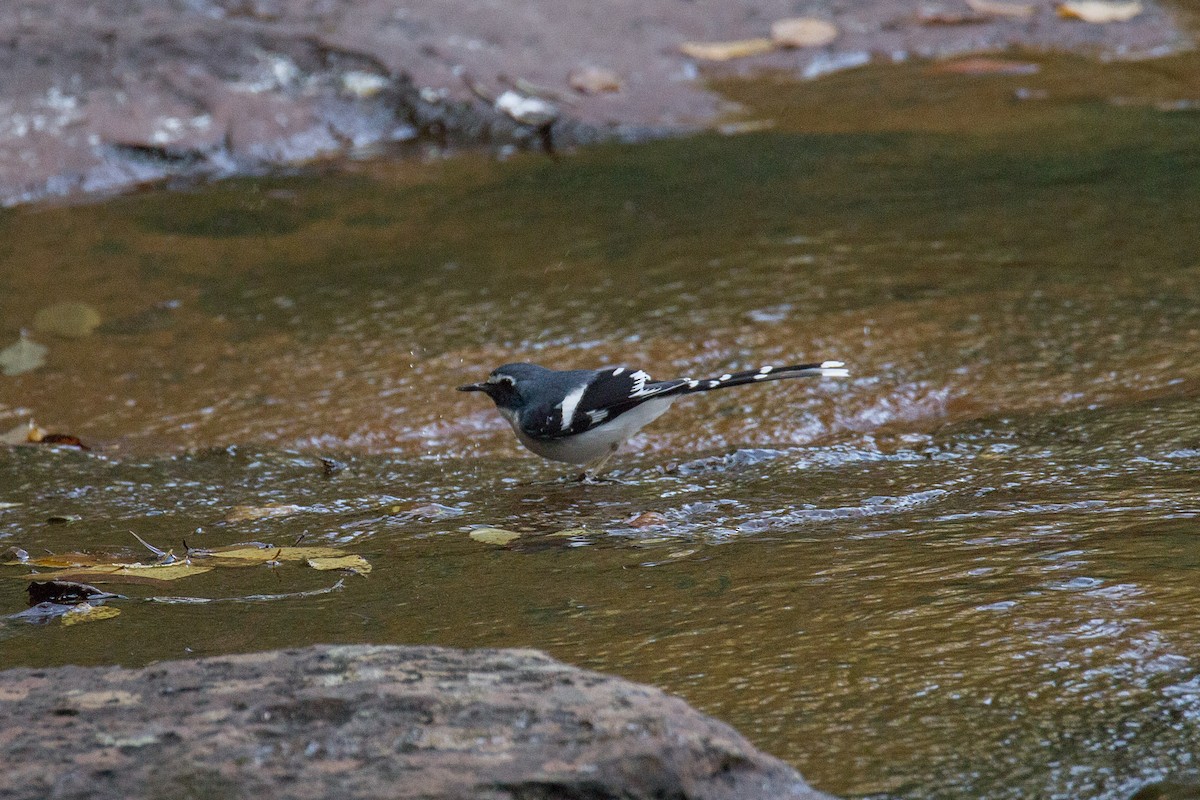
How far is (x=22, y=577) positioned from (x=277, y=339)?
2514mm

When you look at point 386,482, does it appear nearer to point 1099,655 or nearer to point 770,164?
point 1099,655

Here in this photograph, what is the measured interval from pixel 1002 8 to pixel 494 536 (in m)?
7.62

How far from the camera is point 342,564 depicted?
137 inches

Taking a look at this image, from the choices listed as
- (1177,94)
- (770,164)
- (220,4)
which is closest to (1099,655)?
(770,164)

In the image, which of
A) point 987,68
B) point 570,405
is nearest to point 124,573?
point 570,405

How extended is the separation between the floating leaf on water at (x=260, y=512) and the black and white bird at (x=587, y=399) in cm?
97

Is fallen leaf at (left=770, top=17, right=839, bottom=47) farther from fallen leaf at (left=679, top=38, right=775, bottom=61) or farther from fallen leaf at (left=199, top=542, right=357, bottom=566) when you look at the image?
fallen leaf at (left=199, top=542, right=357, bottom=566)

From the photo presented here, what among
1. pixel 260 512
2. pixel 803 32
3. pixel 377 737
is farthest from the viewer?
pixel 803 32

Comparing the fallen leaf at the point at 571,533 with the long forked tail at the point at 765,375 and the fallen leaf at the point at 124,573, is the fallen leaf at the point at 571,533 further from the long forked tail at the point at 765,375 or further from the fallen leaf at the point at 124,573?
the long forked tail at the point at 765,375

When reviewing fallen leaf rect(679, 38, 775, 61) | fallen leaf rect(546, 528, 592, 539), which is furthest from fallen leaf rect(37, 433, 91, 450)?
fallen leaf rect(679, 38, 775, 61)

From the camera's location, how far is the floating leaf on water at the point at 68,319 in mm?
6000

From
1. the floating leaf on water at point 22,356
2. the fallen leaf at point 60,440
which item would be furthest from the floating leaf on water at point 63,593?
the floating leaf on water at point 22,356

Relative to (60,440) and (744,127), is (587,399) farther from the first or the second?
(744,127)

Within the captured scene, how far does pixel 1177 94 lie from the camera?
8.24m
